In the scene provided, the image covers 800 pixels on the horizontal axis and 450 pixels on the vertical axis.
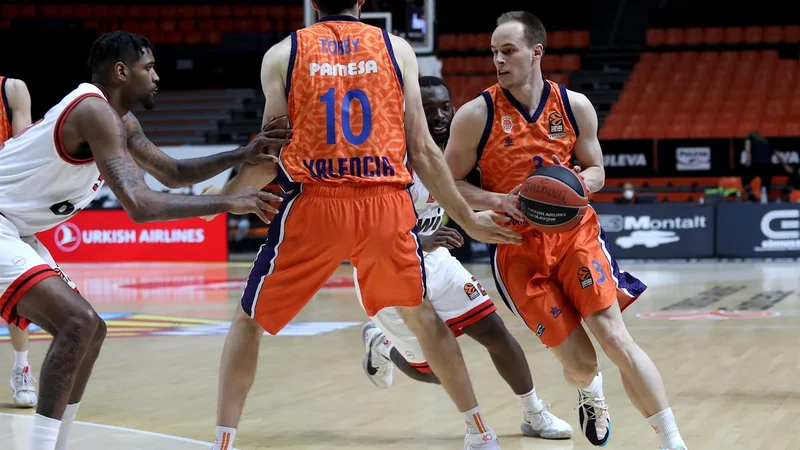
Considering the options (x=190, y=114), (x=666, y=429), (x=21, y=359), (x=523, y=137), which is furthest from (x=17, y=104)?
(x=190, y=114)

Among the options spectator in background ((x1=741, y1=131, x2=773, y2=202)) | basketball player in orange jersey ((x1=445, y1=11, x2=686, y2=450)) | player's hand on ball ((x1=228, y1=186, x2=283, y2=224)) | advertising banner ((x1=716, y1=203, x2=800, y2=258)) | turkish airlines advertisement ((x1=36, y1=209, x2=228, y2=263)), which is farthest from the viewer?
spectator in background ((x1=741, y1=131, x2=773, y2=202))

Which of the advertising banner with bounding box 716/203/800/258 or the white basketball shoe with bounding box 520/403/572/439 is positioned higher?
the white basketball shoe with bounding box 520/403/572/439

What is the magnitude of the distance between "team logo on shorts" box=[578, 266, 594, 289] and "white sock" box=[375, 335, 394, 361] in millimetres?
1719

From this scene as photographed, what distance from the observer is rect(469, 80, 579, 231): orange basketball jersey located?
4.79 meters

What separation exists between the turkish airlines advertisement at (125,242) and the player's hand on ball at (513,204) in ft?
41.0

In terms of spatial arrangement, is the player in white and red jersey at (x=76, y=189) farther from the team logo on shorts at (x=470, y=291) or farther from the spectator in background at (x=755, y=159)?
the spectator in background at (x=755, y=159)

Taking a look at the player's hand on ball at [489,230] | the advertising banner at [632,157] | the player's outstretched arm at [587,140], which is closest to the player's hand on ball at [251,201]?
the player's hand on ball at [489,230]

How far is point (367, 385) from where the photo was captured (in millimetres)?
6645

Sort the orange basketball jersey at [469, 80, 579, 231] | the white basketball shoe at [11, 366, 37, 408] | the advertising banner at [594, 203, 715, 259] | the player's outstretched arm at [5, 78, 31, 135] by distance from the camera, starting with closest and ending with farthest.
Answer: the orange basketball jersey at [469, 80, 579, 231], the white basketball shoe at [11, 366, 37, 408], the player's outstretched arm at [5, 78, 31, 135], the advertising banner at [594, 203, 715, 259]

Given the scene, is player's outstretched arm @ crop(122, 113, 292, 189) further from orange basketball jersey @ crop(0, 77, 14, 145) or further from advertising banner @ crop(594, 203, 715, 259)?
advertising banner @ crop(594, 203, 715, 259)

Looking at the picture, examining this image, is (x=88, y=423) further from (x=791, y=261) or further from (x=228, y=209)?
(x=791, y=261)

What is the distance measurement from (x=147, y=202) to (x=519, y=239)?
1.49 meters

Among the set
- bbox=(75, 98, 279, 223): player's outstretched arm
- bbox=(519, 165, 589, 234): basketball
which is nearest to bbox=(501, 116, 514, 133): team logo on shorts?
bbox=(519, 165, 589, 234): basketball

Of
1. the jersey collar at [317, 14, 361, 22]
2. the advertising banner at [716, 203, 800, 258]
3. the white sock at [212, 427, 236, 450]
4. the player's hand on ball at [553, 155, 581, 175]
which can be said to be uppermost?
the jersey collar at [317, 14, 361, 22]
